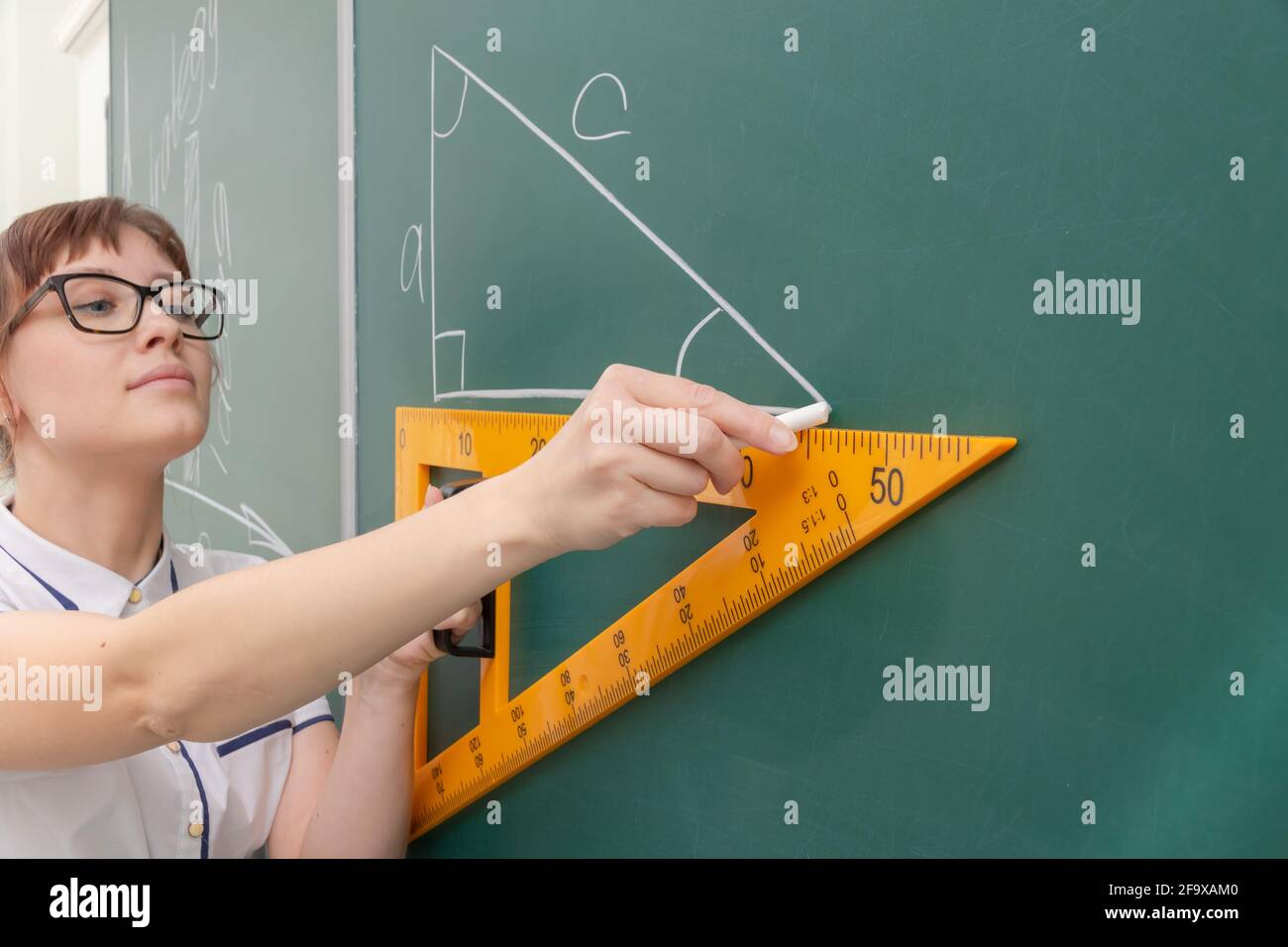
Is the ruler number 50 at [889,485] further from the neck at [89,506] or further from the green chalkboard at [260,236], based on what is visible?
the green chalkboard at [260,236]

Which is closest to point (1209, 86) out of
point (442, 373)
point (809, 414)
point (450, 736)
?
point (809, 414)

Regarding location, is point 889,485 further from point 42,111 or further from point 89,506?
point 42,111

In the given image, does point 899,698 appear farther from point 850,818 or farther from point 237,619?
point 237,619

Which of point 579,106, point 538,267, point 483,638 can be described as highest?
point 579,106

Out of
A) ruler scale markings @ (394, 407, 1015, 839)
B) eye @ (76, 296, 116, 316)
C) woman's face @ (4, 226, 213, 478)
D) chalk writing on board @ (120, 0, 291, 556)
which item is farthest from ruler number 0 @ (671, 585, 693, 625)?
chalk writing on board @ (120, 0, 291, 556)

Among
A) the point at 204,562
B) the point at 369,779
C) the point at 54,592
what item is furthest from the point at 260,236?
the point at 369,779

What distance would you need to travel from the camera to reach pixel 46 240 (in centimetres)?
94

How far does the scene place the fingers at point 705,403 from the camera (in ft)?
2.24

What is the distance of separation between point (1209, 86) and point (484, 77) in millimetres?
681

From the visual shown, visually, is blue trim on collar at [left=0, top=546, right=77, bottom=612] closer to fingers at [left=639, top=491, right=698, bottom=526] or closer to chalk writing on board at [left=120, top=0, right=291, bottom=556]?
chalk writing on board at [left=120, top=0, right=291, bottom=556]

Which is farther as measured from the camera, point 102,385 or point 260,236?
point 260,236

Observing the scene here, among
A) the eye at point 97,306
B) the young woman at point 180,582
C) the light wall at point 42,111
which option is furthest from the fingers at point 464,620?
the light wall at point 42,111

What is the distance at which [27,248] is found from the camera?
0.94m

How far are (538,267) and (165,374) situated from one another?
350 mm
